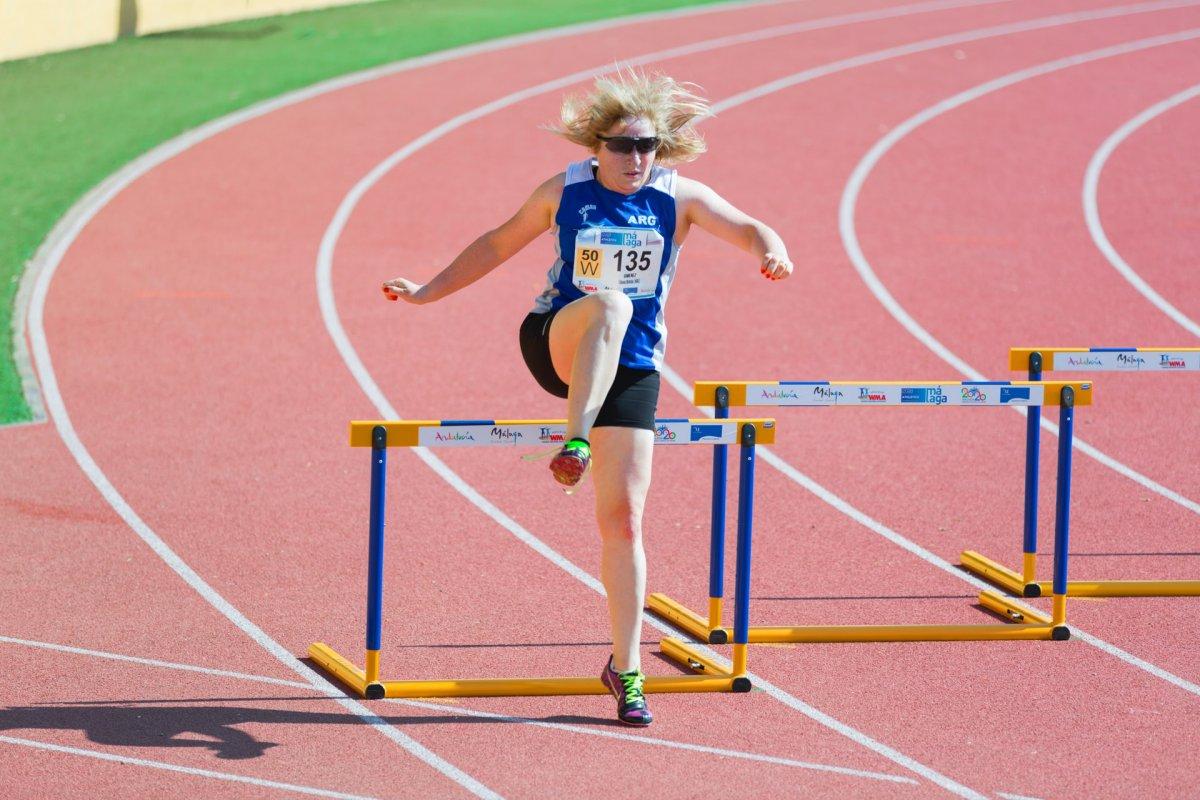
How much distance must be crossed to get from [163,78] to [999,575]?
1204cm

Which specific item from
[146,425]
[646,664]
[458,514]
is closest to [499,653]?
[646,664]

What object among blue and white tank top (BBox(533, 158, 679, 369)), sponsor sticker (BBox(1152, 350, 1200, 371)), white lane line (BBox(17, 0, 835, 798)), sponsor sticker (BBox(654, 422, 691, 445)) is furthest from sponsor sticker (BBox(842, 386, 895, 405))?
white lane line (BBox(17, 0, 835, 798))

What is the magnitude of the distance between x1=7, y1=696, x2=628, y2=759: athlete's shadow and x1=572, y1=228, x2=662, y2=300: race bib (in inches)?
54.7

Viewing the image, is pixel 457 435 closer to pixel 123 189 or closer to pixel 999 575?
pixel 999 575

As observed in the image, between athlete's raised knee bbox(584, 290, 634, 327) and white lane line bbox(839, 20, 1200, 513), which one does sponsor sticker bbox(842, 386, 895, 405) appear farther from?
white lane line bbox(839, 20, 1200, 513)

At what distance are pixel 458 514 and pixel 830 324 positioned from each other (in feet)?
13.3

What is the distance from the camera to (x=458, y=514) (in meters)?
7.88

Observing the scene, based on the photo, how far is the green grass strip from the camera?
13398 millimetres

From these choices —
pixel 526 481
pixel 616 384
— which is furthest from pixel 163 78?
pixel 616 384

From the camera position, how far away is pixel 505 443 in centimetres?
555

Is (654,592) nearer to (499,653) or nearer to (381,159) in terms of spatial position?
(499,653)

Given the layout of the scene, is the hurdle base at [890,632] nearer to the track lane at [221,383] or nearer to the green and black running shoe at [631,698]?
the green and black running shoe at [631,698]

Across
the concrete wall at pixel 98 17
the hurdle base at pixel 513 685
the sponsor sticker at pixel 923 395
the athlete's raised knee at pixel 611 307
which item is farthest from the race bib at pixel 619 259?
the concrete wall at pixel 98 17

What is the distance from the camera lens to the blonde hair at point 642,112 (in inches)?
211
